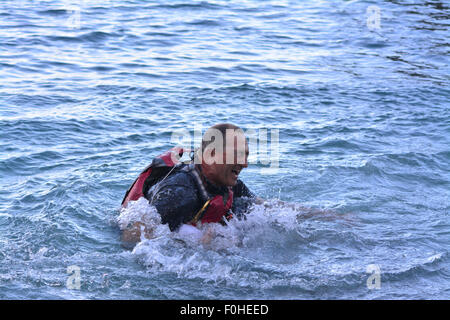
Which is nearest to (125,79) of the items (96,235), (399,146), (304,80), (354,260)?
(304,80)

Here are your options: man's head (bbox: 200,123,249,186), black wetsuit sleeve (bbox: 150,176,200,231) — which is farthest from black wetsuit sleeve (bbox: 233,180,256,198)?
black wetsuit sleeve (bbox: 150,176,200,231)

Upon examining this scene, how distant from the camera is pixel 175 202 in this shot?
582cm

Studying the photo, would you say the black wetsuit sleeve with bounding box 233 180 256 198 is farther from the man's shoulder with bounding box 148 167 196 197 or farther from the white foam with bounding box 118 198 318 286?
the man's shoulder with bounding box 148 167 196 197

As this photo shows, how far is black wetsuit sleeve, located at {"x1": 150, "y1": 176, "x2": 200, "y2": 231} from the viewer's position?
5812mm

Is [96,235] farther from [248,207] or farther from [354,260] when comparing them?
[354,260]

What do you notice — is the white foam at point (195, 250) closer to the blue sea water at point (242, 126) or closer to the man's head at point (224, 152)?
the blue sea water at point (242, 126)

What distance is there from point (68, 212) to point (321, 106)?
541 cm

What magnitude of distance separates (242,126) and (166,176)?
415 centimetres

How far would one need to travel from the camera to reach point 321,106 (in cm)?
1119

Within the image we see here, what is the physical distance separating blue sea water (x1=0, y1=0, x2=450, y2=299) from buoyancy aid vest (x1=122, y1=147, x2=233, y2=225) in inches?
7.5

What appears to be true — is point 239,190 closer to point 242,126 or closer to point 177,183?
point 177,183

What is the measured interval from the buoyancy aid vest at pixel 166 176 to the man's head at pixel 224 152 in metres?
0.18

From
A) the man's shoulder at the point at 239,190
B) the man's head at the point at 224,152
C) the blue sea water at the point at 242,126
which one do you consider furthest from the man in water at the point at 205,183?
the man's shoulder at the point at 239,190

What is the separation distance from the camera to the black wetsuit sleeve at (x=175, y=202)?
5812mm
